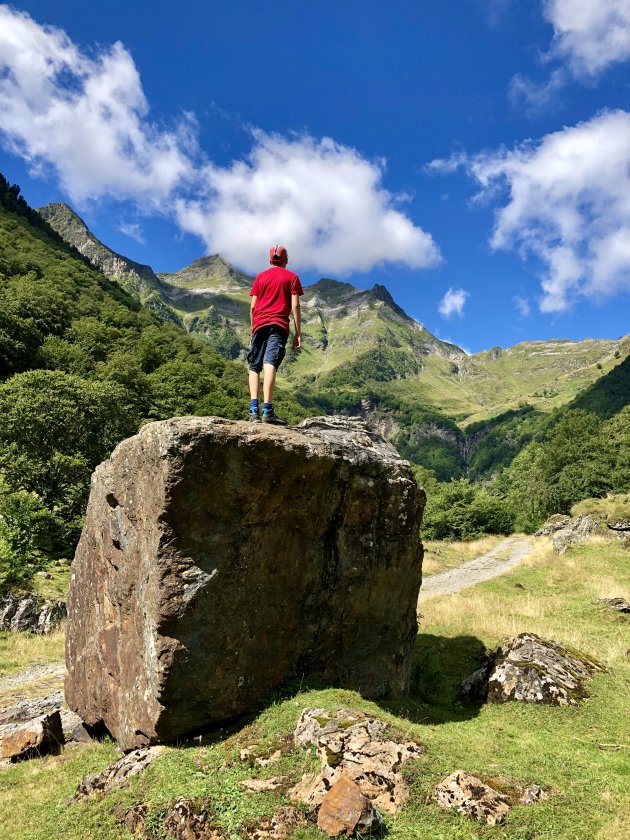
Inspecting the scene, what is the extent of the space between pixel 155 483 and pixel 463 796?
599 cm

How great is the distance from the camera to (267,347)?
9.77 metres

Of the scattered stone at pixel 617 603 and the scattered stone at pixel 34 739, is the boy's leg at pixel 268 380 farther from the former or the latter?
the scattered stone at pixel 617 603

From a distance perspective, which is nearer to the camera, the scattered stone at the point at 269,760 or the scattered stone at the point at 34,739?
the scattered stone at the point at 269,760

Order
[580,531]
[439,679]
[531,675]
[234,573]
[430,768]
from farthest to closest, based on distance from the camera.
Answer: [580,531]
[439,679]
[531,675]
[234,573]
[430,768]

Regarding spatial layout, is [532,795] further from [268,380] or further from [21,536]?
[21,536]

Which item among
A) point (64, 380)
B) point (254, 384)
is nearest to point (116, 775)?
point (254, 384)

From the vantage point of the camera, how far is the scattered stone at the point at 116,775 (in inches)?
276

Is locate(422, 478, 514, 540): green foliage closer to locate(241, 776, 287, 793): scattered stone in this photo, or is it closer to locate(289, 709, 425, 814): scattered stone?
locate(289, 709, 425, 814): scattered stone

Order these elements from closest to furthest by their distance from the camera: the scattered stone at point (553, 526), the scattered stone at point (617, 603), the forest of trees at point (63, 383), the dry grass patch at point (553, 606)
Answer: the dry grass patch at point (553, 606)
the scattered stone at point (617, 603)
the forest of trees at point (63, 383)
the scattered stone at point (553, 526)

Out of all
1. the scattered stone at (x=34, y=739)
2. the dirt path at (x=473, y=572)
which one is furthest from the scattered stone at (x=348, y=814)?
the dirt path at (x=473, y=572)

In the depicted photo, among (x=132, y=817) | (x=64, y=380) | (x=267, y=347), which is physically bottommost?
(x=132, y=817)

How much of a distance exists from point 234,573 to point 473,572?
3011 cm

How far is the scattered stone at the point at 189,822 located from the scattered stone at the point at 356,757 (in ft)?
3.42

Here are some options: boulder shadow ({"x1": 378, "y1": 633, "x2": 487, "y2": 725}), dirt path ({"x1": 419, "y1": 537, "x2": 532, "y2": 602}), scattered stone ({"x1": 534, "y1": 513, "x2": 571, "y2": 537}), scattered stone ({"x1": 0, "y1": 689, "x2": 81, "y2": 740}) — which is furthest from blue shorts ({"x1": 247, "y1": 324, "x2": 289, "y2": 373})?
scattered stone ({"x1": 534, "y1": 513, "x2": 571, "y2": 537})
